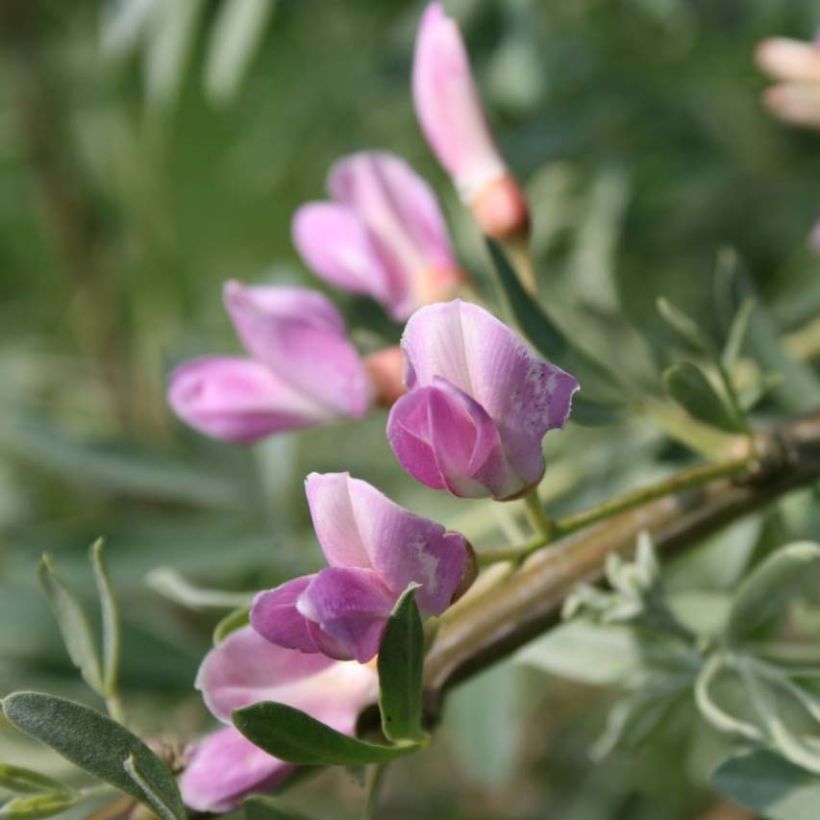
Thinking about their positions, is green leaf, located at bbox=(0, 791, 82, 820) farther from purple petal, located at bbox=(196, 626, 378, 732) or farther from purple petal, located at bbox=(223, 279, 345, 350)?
purple petal, located at bbox=(223, 279, 345, 350)

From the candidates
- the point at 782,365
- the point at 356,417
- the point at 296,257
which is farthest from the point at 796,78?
the point at 296,257

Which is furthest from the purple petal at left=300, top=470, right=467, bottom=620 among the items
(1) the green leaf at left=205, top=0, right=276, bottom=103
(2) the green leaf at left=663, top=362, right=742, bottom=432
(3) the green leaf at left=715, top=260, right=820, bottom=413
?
(1) the green leaf at left=205, top=0, right=276, bottom=103

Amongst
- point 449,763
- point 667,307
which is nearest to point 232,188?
point 449,763

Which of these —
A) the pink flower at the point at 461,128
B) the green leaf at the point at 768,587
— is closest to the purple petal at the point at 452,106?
the pink flower at the point at 461,128

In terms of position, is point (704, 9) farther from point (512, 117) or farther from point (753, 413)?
point (753, 413)

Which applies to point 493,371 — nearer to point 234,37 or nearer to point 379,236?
point 379,236

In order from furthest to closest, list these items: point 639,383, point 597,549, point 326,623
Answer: point 639,383
point 597,549
point 326,623

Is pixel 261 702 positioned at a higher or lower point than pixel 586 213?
higher
